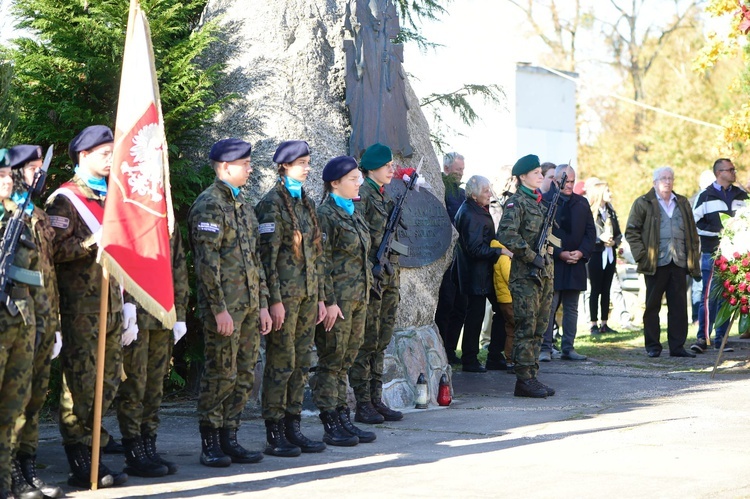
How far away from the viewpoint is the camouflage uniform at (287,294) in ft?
22.0

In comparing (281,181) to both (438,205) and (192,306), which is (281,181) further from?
(438,205)

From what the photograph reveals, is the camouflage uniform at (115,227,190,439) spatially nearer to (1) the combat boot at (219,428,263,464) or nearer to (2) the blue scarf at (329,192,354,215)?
(1) the combat boot at (219,428,263,464)

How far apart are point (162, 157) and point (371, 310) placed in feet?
7.38

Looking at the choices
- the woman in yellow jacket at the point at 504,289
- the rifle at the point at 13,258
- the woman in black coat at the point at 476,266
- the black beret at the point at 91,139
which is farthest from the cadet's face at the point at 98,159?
the woman in yellow jacket at the point at 504,289

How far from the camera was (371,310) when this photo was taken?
7.75 metres

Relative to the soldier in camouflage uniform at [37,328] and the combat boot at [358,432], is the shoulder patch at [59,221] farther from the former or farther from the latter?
the combat boot at [358,432]

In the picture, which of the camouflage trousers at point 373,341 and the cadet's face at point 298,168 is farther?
the camouflage trousers at point 373,341

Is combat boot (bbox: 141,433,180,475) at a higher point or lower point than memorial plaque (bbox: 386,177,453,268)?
lower

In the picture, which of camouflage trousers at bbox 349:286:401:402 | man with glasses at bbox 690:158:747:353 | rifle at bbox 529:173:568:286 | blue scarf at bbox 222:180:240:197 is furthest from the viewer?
man with glasses at bbox 690:158:747:353

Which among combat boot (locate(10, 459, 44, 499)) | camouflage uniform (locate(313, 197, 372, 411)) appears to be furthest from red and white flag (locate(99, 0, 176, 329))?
camouflage uniform (locate(313, 197, 372, 411))

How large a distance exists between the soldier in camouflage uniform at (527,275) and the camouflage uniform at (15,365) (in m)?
4.82

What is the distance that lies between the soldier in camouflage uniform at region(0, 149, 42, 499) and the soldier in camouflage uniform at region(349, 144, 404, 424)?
2.96 m

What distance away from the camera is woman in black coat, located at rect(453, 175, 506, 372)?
10.3 meters

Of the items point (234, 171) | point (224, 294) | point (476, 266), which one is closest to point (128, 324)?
point (224, 294)
